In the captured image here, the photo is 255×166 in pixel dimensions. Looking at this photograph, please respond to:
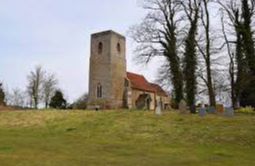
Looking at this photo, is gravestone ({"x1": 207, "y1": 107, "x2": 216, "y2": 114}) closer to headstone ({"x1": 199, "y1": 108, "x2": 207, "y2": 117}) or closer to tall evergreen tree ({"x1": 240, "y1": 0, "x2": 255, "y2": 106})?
headstone ({"x1": 199, "y1": 108, "x2": 207, "y2": 117})

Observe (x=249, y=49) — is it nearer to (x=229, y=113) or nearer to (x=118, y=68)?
(x=229, y=113)

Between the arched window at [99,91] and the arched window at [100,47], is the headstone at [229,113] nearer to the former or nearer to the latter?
the arched window at [99,91]

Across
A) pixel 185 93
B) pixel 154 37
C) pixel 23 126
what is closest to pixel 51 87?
pixel 154 37

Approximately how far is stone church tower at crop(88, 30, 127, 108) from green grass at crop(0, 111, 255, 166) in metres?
20.7

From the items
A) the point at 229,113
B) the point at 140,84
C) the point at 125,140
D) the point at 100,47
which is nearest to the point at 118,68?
the point at 100,47

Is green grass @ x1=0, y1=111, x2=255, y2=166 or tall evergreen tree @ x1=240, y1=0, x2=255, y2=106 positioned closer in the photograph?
green grass @ x1=0, y1=111, x2=255, y2=166

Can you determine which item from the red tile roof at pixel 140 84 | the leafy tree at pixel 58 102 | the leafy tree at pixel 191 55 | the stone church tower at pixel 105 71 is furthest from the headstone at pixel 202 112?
the leafy tree at pixel 58 102

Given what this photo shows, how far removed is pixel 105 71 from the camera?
5456 centimetres

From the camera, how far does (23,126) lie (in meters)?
29.3

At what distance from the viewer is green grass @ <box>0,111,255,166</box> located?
14984mm

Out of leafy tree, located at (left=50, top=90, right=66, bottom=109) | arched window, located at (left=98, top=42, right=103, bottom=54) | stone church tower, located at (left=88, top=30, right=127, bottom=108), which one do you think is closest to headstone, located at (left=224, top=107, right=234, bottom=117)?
stone church tower, located at (left=88, top=30, right=127, bottom=108)

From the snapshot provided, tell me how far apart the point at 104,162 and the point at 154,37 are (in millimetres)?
31109

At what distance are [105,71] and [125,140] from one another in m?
32.9

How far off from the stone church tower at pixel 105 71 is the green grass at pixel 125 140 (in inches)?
815
